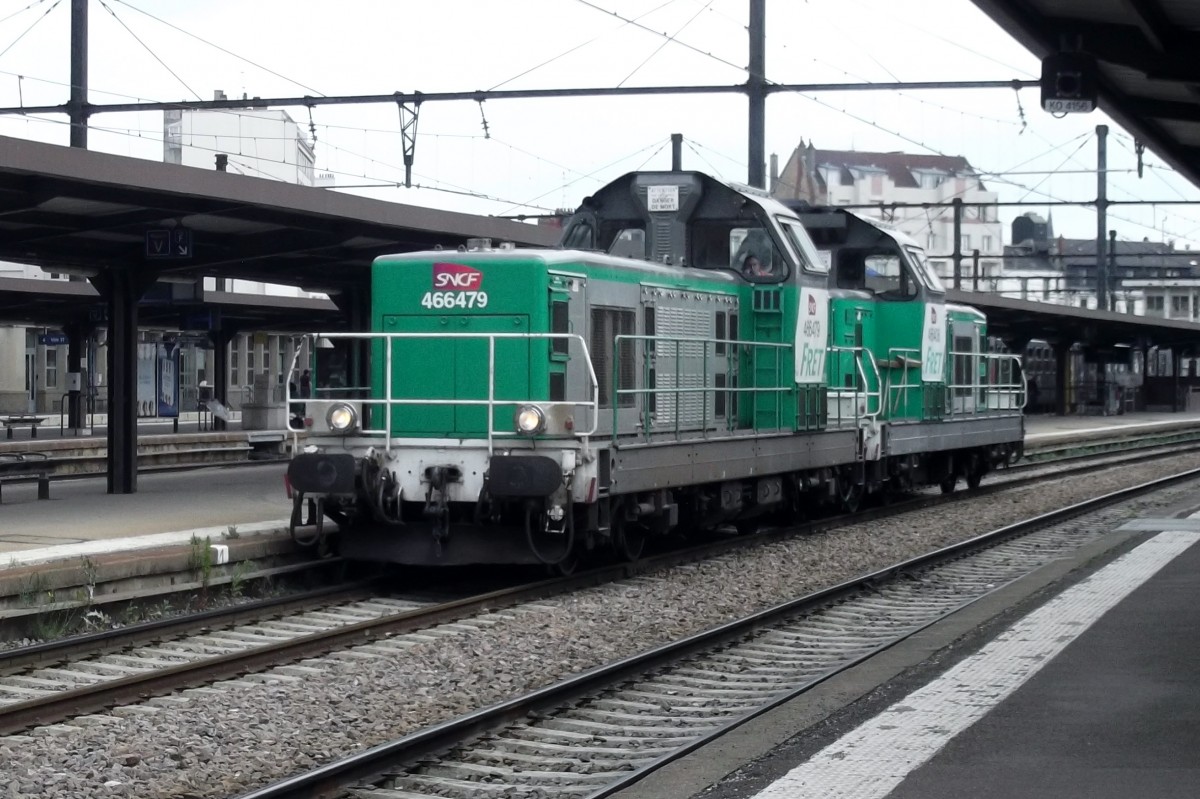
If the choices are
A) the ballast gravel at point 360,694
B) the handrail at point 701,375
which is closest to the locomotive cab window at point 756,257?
the handrail at point 701,375

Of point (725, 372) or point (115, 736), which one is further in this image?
point (725, 372)

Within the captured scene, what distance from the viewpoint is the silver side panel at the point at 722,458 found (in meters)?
11.9

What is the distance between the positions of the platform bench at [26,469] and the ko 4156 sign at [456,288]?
694 cm

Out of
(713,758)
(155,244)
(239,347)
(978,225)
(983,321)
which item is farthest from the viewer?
(978,225)

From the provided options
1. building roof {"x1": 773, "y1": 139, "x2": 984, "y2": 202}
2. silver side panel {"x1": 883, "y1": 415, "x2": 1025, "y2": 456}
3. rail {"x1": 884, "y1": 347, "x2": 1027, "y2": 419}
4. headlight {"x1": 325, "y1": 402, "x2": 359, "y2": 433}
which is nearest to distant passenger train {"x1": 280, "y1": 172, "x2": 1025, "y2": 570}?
headlight {"x1": 325, "y1": 402, "x2": 359, "y2": 433}

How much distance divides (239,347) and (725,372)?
51.5 meters

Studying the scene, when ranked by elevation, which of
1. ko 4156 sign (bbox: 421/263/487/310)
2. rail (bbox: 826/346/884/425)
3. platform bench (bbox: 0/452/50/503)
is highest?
ko 4156 sign (bbox: 421/263/487/310)

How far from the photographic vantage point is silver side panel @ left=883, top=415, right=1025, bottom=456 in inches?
703

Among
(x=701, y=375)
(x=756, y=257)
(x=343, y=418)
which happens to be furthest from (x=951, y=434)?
(x=343, y=418)

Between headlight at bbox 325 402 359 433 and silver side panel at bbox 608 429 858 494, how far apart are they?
2157mm

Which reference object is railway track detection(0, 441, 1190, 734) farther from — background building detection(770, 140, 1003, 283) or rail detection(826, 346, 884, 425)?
background building detection(770, 140, 1003, 283)

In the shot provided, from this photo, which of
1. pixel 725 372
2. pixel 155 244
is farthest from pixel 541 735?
pixel 155 244

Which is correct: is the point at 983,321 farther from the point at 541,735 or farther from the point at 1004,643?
the point at 541,735

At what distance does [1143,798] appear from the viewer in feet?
17.0
